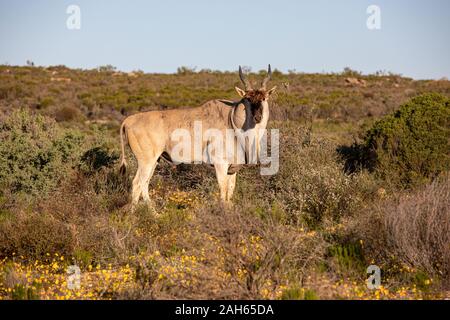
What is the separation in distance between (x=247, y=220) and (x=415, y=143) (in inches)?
255

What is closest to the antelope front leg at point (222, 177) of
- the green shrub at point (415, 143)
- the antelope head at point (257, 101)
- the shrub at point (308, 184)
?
the shrub at point (308, 184)

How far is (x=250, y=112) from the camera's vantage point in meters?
10.4

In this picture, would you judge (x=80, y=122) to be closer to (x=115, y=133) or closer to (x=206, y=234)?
(x=115, y=133)

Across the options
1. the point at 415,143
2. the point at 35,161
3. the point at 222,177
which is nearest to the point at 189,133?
the point at 222,177

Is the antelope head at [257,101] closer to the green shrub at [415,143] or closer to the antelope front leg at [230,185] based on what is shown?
the antelope front leg at [230,185]

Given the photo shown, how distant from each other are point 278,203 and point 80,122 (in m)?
20.7

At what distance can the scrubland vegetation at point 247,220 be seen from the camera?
6.23 meters

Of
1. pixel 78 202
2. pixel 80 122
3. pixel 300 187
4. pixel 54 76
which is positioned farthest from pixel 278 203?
pixel 54 76

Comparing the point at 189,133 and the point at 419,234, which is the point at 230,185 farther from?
the point at 419,234

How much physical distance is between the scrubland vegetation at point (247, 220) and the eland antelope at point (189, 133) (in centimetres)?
69

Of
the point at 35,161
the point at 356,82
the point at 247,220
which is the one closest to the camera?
the point at 247,220

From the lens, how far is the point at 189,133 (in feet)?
35.4

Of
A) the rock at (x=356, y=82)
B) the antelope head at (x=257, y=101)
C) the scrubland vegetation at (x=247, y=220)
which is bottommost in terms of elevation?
the scrubland vegetation at (x=247, y=220)

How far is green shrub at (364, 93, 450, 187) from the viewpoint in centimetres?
1135
